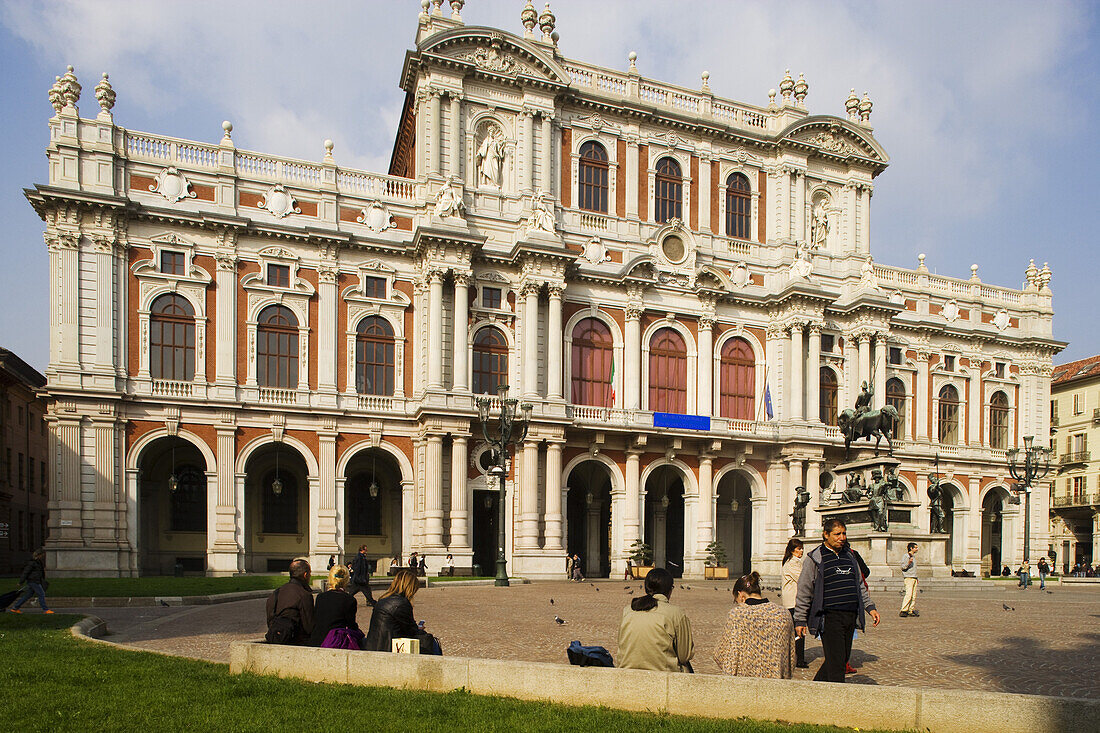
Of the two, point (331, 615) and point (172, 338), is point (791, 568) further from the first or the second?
point (172, 338)

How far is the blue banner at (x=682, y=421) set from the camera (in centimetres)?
4116

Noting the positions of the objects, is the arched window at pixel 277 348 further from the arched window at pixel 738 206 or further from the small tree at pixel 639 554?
the arched window at pixel 738 206

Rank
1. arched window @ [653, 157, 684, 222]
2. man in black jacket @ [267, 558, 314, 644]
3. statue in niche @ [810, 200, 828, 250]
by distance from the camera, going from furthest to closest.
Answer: statue in niche @ [810, 200, 828, 250]
arched window @ [653, 157, 684, 222]
man in black jacket @ [267, 558, 314, 644]

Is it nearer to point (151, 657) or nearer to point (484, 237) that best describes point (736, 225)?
point (484, 237)

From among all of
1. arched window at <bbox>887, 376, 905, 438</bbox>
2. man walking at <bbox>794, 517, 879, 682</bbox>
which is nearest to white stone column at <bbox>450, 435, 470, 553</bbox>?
arched window at <bbox>887, 376, 905, 438</bbox>

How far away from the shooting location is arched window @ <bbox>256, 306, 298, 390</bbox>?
123 feet

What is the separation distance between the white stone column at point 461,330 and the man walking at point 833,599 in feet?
96.9

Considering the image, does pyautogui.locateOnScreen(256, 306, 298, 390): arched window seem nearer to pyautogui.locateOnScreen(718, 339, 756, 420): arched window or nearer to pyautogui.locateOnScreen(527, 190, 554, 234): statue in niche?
pyautogui.locateOnScreen(527, 190, 554, 234): statue in niche

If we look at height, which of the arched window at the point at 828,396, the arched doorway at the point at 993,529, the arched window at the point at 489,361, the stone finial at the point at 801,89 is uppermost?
the stone finial at the point at 801,89

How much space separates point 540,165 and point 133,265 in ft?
60.3

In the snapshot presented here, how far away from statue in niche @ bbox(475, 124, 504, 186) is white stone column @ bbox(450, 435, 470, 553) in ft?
40.5

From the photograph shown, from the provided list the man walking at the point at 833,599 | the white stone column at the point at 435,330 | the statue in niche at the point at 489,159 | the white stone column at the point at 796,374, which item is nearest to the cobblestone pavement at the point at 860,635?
the man walking at the point at 833,599

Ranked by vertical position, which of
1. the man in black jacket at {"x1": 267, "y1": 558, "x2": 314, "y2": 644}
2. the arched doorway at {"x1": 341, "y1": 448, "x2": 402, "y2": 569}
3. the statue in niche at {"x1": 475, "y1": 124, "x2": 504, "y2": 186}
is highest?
the statue in niche at {"x1": 475, "y1": 124, "x2": 504, "y2": 186}

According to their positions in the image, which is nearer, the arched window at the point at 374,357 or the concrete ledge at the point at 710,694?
the concrete ledge at the point at 710,694
